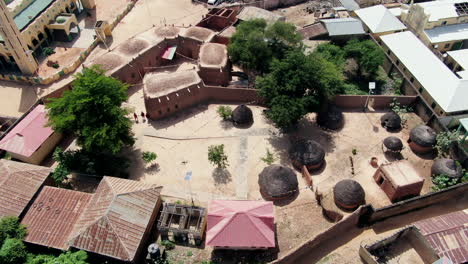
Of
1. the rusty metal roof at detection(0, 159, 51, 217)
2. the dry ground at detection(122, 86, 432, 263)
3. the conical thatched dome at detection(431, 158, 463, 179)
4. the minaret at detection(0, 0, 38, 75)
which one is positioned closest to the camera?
the rusty metal roof at detection(0, 159, 51, 217)

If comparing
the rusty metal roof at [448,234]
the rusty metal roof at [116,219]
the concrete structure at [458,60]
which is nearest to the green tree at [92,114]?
the rusty metal roof at [116,219]

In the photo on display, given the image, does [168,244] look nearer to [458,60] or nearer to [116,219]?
[116,219]

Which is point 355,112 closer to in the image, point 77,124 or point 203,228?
point 203,228

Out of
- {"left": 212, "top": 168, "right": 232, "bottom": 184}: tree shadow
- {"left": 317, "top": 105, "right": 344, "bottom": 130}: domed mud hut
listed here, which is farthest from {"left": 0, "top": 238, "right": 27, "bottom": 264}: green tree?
{"left": 317, "top": 105, "right": 344, "bottom": 130}: domed mud hut

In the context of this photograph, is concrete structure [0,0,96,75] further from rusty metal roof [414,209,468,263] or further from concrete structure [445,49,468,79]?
concrete structure [445,49,468,79]

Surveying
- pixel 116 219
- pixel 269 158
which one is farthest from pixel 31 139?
pixel 269 158

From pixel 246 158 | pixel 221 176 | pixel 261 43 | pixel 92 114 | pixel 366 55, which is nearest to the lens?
pixel 92 114

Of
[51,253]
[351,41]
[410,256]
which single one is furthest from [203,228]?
[351,41]
